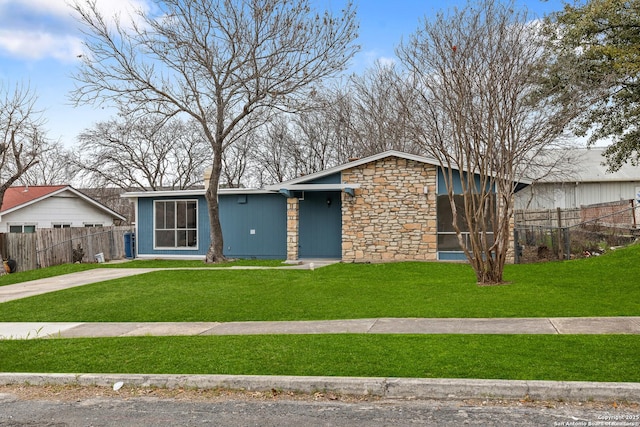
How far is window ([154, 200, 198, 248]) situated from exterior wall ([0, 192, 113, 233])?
8742mm

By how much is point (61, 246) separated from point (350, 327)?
17978 millimetres

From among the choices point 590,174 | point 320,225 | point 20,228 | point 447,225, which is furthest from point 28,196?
point 590,174

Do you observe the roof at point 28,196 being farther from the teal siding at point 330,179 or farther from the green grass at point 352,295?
the teal siding at point 330,179

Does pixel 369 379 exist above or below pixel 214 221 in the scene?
below

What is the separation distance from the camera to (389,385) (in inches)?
Result: 236

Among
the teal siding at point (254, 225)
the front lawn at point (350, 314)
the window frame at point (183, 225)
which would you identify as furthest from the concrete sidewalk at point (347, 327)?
the window frame at point (183, 225)

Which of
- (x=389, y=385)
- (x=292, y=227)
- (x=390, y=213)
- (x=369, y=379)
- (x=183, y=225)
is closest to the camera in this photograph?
(x=389, y=385)

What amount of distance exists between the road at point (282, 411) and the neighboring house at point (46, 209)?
2433 centimetres

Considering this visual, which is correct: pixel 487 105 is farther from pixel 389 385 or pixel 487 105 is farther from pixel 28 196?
pixel 28 196

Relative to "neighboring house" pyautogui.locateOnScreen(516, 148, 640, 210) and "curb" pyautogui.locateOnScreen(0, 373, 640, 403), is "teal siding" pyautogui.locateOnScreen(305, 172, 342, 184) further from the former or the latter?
"neighboring house" pyautogui.locateOnScreen(516, 148, 640, 210)

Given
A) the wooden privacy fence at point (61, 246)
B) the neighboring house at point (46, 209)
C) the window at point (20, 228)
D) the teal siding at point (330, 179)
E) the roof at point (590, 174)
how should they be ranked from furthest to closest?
the roof at point (590, 174) < the window at point (20, 228) < the neighboring house at point (46, 209) < the wooden privacy fence at point (61, 246) < the teal siding at point (330, 179)

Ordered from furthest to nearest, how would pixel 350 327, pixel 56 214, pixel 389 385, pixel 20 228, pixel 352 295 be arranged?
pixel 56 214, pixel 20 228, pixel 352 295, pixel 350 327, pixel 389 385

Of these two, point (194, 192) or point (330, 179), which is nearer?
point (330, 179)

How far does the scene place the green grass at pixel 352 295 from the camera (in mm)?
10414
